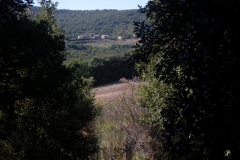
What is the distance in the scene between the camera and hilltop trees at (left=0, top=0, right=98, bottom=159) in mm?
6352

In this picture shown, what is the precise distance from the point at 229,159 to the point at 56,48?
645cm

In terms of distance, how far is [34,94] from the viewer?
6.94 meters

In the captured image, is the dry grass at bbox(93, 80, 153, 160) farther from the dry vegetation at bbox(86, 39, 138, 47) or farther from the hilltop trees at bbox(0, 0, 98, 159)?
the dry vegetation at bbox(86, 39, 138, 47)

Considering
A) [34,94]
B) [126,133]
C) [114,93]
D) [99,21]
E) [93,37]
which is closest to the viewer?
[34,94]

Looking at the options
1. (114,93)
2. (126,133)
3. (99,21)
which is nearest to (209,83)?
(126,133)

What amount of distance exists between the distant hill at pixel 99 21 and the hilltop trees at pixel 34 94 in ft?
137

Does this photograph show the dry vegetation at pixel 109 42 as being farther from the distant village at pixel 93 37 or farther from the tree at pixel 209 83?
the tree at pixel 209 83

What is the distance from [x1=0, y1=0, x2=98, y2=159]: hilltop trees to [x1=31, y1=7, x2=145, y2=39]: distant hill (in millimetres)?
41697

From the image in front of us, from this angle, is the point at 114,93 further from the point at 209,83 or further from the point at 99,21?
the point at 99,21

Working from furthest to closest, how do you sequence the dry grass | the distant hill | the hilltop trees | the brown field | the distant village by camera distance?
the distant hill, the distant village, the brown field, the dry grass, the hilltop trees

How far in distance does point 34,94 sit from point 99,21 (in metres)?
52.1

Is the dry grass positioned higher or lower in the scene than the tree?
lower

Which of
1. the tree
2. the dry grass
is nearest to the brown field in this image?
the dry grass

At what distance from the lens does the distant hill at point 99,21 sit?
51969mm
